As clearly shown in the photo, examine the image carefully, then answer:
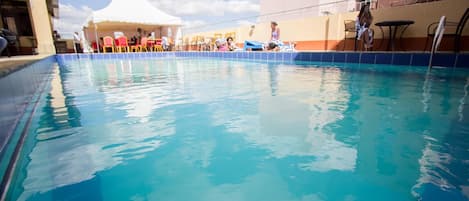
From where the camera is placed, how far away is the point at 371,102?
1947mm

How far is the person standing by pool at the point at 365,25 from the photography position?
5.01 meters

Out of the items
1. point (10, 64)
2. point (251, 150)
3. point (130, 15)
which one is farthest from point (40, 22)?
point (251, 150)

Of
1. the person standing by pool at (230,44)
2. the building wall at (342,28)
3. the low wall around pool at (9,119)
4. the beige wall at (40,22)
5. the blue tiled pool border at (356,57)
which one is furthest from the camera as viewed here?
the person standing by pool at (230,44)

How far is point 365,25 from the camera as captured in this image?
16.6ft

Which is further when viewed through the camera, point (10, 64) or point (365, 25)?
point (365, 25)

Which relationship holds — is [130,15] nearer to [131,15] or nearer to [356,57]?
[131,15]

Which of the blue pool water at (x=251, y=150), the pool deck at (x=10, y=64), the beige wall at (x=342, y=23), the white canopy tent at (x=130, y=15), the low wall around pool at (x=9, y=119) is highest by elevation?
the white canopy tent at (x=130, y=15)

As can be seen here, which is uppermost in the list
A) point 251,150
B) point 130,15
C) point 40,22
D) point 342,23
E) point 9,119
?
point 130,15

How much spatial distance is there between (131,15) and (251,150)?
30.9ft

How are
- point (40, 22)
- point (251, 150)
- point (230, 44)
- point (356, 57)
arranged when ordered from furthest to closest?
point (230, 44)
point (40, 22)
point (356, 57)
point (251, 150)

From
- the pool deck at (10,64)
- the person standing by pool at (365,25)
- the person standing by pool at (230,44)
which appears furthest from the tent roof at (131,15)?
the person standing by pool at (365,25)

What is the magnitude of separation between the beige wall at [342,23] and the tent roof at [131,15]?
2.77 meters

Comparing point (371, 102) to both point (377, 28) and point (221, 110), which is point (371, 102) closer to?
point (221, 110)

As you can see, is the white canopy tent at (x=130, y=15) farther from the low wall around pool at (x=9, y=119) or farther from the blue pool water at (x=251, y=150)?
the low wall around pool at (x=9, y=119)
